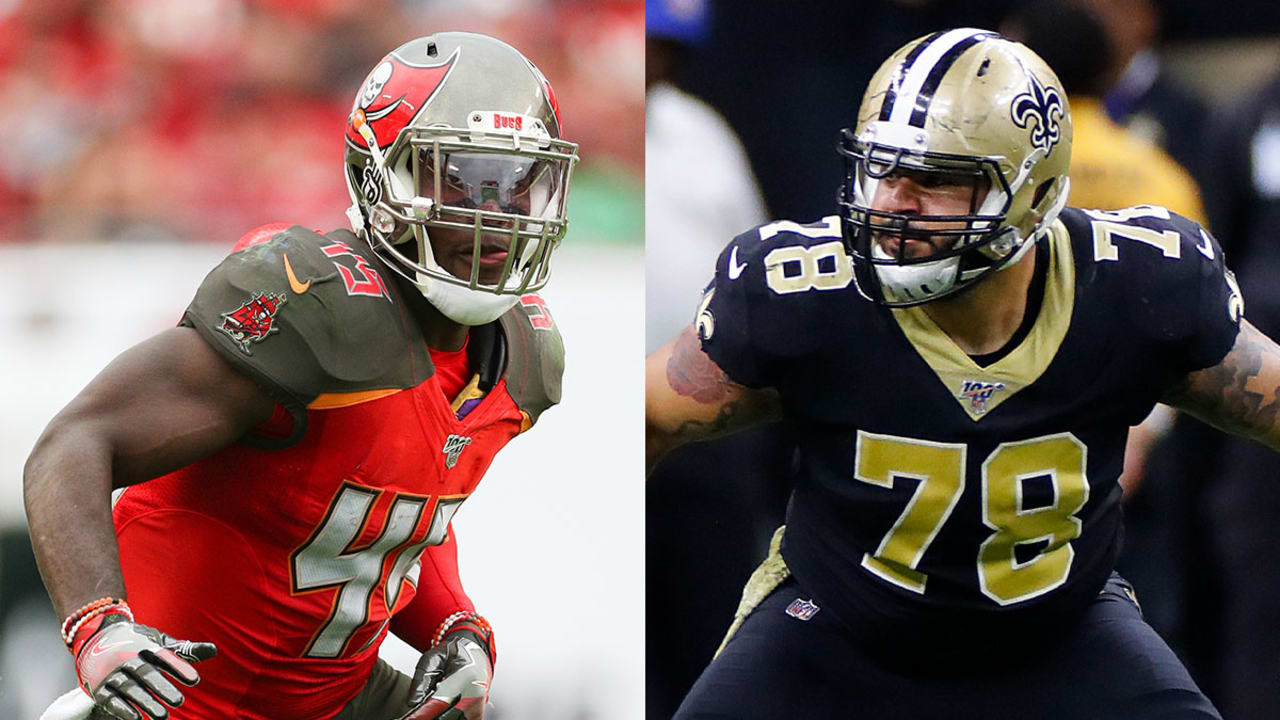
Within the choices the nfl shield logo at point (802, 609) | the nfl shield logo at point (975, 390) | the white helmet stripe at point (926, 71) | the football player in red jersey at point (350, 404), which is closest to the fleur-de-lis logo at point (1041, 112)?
the white helmet stripe at point (926, 71)

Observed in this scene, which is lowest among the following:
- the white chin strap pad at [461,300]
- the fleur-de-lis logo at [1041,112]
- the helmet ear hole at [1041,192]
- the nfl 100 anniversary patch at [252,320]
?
the white chin strap pad at [461,300]

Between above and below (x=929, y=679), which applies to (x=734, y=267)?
above

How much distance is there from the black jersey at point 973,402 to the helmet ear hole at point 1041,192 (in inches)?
3.2

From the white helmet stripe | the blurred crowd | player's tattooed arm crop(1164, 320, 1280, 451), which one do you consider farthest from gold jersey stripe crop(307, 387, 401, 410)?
the blurred crowd

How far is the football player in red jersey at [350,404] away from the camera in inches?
70.9

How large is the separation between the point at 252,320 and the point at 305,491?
0.79 ft

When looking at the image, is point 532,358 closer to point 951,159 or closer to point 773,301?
point 773,301

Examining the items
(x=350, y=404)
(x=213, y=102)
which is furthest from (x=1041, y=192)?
(x=213, y=102)

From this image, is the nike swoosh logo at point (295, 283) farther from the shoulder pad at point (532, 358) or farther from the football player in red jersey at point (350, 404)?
the shoulder pad at point (532, 358)

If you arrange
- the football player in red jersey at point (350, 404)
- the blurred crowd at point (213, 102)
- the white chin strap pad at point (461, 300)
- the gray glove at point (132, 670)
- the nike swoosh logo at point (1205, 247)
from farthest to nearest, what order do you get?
the blurred crowd at point (213, 102) → the nike swoosh logo at point (1205, 247) → the white chin strap pad at point (461, 300) → the football player in red jersey at point (350, 404) → the gray glove at point (132, 670)

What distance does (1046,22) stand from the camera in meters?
2.98

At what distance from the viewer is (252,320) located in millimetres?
1818

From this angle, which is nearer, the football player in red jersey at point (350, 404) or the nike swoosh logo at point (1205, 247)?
the football player in red jersey at point (350, 404)

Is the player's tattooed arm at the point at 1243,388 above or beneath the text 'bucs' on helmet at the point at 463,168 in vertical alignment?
beneath
